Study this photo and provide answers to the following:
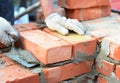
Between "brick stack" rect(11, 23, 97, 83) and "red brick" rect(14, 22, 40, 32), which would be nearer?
"brick stack" rect(11, 23, 97, 83)

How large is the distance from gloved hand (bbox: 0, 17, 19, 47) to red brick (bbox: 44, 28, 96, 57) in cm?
28

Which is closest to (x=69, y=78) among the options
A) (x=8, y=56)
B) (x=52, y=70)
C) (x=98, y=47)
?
(x=52, y=70)

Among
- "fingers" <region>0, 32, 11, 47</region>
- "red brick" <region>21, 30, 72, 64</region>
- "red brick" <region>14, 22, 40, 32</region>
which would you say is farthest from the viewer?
"red brick" <region>14, 22, 40, 32</region>

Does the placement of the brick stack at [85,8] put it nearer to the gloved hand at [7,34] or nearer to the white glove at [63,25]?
the white glove at [63,25]

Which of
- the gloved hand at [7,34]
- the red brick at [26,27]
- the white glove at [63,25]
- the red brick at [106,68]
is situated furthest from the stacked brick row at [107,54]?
the gloved hand at [7,34]

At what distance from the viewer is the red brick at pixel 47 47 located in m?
1.47

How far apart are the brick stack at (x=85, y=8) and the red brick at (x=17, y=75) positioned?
666mm

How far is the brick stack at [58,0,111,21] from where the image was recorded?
1902 mm

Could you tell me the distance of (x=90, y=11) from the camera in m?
1.98

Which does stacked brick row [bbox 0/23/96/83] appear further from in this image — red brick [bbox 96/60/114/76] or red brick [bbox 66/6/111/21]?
red brick [bbox 66/6/111/21]

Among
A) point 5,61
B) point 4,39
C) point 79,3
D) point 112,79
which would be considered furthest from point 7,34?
point 112,79

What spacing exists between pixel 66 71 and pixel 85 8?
612 millimetres

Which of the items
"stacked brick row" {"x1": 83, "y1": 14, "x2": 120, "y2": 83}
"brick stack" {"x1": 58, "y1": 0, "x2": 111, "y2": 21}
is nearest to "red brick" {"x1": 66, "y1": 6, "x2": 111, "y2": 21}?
"brick stack" {"x1": 58, "y1": 0, "x2": 111, "y2": 21}

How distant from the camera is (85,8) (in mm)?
1956
